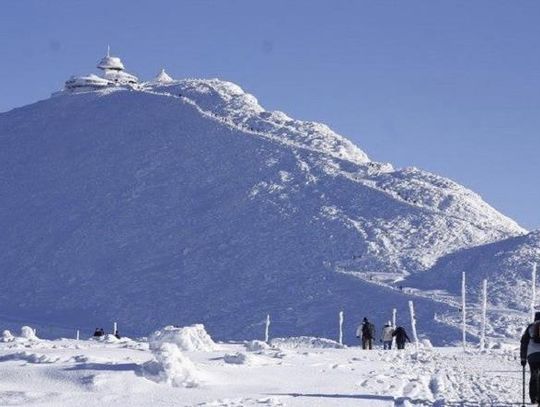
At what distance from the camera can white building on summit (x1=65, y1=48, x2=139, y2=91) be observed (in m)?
146

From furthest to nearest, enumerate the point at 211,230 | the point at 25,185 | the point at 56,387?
1. the point at 25,185
2. the point at 211,230
3. the point at 56,387

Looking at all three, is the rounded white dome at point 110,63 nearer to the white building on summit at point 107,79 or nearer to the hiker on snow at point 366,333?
the white building on summit at point 107,79

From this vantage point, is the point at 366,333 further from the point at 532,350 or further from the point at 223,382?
the point at 532,350

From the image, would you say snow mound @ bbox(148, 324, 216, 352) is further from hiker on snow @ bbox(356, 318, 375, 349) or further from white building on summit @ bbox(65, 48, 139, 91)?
white building on summit @ bbox(65, 48, 139, 91)

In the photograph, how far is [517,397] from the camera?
19.1m

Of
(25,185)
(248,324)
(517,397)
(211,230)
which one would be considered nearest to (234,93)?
(25,185)

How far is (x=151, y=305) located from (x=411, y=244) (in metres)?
23.0

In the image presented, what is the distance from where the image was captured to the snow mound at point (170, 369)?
1825 cm

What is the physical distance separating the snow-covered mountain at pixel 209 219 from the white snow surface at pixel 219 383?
53391 mm

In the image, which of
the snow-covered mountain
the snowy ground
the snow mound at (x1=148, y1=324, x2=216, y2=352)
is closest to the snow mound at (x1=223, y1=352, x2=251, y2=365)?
the snowy ground

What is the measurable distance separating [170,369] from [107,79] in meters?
137

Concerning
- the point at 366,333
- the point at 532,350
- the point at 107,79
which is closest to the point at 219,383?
the point at 532,350

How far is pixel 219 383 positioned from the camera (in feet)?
62.5

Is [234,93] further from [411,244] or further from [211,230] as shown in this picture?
[411,244]
